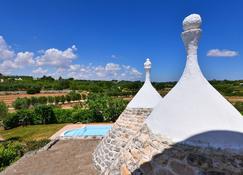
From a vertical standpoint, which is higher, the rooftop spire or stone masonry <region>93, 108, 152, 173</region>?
the rooftop spire

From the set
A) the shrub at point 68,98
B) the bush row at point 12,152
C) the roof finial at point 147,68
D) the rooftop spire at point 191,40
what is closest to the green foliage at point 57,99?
the shrub at point 68,98

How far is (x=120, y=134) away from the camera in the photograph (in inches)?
433

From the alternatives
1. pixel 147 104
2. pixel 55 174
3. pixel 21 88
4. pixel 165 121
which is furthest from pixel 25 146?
pixel 21 88

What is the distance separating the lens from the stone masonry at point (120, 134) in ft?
34.5

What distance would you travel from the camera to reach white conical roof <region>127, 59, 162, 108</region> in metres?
10.8

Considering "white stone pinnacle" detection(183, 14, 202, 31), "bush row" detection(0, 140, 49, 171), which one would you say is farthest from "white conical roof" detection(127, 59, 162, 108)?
"bush row" detection(0, 140, 49, 171)

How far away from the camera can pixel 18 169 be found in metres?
12.4

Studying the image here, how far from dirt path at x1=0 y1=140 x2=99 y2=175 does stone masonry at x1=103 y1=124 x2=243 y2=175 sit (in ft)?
24.5

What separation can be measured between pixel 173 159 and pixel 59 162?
428 inches

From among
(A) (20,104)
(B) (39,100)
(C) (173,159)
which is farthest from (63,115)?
(C) (173,159)

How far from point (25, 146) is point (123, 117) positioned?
36.8ft

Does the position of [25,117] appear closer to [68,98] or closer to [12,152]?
[12,152]

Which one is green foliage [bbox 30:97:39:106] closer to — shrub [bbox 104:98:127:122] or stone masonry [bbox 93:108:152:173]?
shrub [bbox 104:98:127:122]

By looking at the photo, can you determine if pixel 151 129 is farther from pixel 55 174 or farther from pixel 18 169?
pixel 18 169
